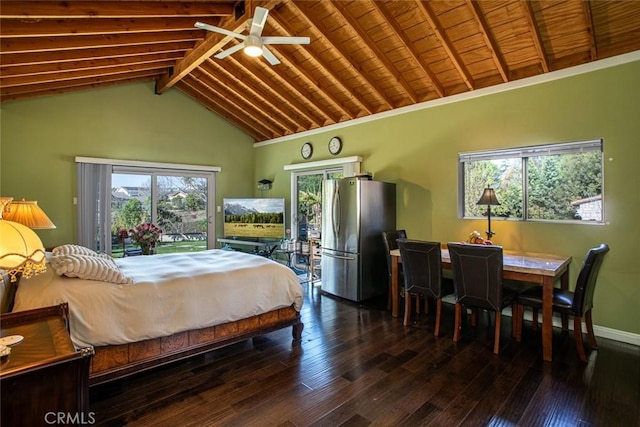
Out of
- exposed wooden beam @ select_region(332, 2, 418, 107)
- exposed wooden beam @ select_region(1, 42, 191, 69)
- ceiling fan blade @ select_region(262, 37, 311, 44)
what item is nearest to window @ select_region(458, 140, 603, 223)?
exposed wooden beam @ select_region(332, 2, 418, 107)

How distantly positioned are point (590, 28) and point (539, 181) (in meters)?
1.55

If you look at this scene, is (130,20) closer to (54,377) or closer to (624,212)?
(54,377)

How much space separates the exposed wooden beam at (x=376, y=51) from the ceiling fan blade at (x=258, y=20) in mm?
1031

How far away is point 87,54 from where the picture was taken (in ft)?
13.4

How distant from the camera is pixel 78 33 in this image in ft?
11.0

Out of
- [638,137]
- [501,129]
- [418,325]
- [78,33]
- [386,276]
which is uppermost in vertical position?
[78,33]

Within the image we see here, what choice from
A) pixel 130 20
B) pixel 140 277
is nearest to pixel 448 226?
pixel 140 277

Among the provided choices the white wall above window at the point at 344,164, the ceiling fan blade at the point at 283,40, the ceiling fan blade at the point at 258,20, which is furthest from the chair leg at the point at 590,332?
the ceiling fan blade at the point at 258,20

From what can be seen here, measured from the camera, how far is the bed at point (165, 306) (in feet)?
6.97

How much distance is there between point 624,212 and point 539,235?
0.75 metres

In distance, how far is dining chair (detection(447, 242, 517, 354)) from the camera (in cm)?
287

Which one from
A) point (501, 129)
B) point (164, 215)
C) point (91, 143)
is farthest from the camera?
point (164, 215)

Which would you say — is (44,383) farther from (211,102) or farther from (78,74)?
(211,102)

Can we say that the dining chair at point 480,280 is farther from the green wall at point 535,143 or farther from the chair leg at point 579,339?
the green wall at point 535,143
